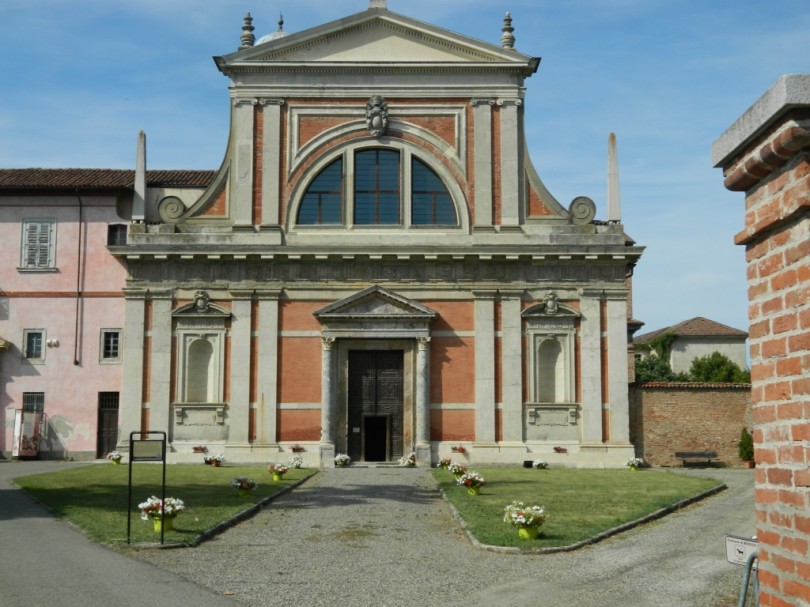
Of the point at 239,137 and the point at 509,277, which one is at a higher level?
the point at 239,137

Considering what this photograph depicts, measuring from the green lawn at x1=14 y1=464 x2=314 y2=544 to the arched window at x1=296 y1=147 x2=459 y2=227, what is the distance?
354 inches

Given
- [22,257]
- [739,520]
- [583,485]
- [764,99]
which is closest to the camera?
[764,99]

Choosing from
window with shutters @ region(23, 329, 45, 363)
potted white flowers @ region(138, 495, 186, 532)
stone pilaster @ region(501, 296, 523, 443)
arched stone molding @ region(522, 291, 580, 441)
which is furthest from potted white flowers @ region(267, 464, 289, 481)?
window with shutters @ region(23, 329, 45, 363)

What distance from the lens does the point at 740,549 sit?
7.23 meters

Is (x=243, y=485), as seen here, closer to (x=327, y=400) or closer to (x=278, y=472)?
(x=278, y=472)

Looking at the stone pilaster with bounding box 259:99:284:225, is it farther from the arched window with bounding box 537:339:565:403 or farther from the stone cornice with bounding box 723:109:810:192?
the stone cornice with bounding box 723:109:810:192

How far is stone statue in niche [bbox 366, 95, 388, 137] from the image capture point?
34031 millimetres

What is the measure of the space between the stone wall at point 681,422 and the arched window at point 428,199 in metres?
8.79

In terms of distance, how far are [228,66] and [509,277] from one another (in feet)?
39.2

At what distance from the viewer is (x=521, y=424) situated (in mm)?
32812

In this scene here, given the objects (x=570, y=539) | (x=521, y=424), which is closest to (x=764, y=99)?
(x=570, y=539)

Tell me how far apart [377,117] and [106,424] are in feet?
49.0

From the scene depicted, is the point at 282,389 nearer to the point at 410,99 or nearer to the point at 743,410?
the point at 410,99

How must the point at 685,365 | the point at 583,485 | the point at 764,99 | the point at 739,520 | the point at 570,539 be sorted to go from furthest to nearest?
the point at 685,365 < the point at 583,485 < the point at 739,520 < the point at 570,539 < the point at 764,99
